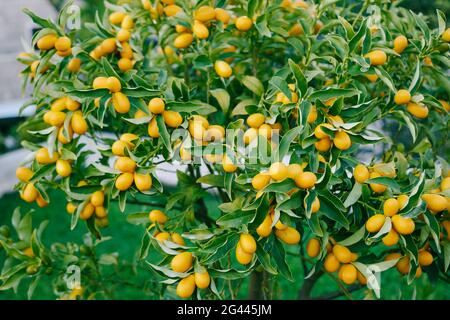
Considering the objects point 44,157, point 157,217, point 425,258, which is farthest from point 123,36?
point 425,258

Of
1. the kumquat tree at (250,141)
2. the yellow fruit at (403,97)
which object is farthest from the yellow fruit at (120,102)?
the yellow fruit at (403,97)

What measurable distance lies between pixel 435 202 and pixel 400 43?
40 cm

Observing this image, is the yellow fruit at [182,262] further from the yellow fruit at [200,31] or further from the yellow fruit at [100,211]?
the yellow fruit at [200,31]

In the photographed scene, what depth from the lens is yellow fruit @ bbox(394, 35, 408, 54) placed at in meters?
1.21

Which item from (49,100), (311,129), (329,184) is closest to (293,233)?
(329,184)

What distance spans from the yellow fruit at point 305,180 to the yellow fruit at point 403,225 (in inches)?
8.0

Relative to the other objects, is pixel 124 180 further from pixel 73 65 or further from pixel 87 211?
pixel 73 65

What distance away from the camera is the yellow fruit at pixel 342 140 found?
3.31 ft

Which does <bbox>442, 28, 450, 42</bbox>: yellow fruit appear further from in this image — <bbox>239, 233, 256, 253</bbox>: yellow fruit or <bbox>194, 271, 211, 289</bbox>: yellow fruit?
<bbox>194, 271, 211, 289</bbox>: yellow fruit

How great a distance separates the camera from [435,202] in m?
1.02

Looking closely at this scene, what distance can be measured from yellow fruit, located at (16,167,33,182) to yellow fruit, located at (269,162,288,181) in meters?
0.69

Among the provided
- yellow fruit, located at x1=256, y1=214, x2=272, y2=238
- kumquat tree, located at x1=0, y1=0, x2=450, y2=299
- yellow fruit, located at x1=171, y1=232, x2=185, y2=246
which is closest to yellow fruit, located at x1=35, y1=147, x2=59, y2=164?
kumquat tree, located at x1=0, y1=0, x2=450, y2=299

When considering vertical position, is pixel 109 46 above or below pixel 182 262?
above

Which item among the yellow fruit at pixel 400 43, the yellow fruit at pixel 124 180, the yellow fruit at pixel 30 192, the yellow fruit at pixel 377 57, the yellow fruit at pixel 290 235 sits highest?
the yellow fruit at pixel 377 57
